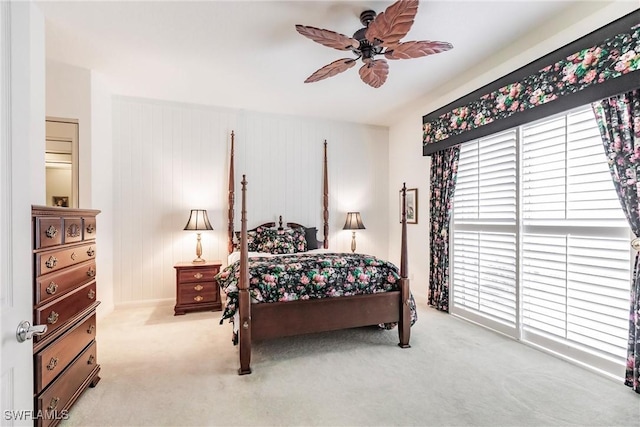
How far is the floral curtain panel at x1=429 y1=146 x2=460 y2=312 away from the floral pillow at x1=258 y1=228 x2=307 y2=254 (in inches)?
67.9

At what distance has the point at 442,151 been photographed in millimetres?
3764

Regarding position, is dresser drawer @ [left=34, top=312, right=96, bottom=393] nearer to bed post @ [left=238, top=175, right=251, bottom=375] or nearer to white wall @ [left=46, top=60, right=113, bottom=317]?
bed post @ [left=238, top=175, right=251, bottom=375]

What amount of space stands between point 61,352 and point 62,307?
0.26 metres

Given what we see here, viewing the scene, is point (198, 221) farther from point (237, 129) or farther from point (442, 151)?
point (442, 151)

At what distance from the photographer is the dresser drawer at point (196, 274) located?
3.70 m

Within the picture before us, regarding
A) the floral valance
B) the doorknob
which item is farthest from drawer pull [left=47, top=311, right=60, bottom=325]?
the floral valance

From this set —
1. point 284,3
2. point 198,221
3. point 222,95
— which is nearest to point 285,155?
point 222,95

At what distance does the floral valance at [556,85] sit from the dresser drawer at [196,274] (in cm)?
327

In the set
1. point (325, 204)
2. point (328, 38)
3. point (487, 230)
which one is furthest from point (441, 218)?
point (328, 38)

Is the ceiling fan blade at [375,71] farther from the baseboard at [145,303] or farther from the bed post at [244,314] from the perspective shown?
the baseboard at [145,303]

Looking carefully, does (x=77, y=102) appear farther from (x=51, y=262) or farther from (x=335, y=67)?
(x=335, y=67)

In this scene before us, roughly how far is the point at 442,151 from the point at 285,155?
87.0 inches

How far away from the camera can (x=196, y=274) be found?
12.3ft

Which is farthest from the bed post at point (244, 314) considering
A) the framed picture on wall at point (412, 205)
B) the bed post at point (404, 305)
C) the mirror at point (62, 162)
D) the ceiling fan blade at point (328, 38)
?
the framed picture on wall at point (412, 205)
